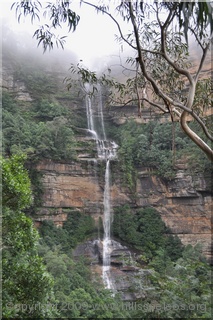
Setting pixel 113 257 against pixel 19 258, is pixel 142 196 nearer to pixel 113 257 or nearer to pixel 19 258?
pixel 113 257

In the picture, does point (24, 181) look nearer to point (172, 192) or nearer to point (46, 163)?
point (46, 163)

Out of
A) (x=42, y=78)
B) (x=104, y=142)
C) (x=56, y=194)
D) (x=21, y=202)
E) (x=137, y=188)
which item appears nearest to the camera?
(x=21, y=202)

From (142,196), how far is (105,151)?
11.2ft

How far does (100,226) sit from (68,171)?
11.0 ft

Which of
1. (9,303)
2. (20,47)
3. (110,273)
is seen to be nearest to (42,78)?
(20,47)

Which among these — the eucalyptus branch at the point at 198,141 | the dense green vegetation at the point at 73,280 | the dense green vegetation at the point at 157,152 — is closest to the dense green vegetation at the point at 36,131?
the dense green vegetation at the point at 157,152

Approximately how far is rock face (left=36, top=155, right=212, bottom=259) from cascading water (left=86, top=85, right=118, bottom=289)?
1.15 feet

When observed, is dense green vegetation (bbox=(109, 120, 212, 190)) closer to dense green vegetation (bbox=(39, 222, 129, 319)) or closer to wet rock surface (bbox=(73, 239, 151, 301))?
wet rock surface (bbox=(73, 239, 151, 301))

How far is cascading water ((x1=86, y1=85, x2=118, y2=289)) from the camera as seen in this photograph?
14523mm

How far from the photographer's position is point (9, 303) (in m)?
4.14

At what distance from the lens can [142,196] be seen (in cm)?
1711

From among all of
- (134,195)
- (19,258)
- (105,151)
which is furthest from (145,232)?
(19,258)

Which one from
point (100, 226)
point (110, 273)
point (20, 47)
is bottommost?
point (110, 273)

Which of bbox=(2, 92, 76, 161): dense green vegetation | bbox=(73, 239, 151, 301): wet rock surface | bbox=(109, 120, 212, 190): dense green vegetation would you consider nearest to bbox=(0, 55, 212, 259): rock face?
bbox=(109, 120, 212, 190): dense green vegetation
